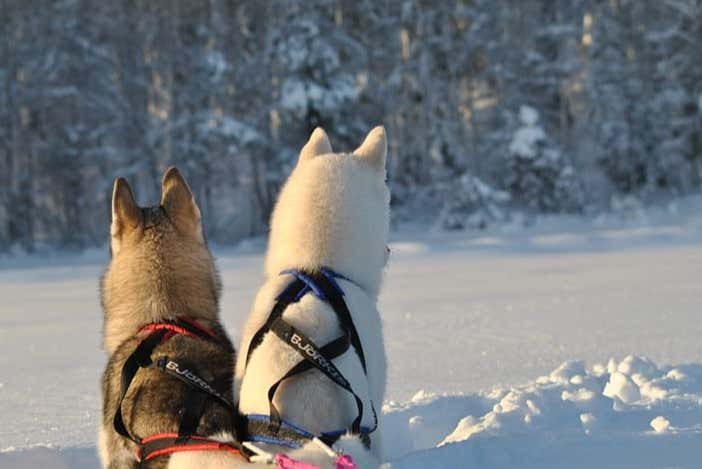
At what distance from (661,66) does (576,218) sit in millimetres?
10413

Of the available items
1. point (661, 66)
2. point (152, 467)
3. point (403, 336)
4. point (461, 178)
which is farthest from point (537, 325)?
point (661, 66)

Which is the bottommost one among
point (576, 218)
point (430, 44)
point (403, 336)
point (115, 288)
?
point (576, 218)

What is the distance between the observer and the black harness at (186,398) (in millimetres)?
2627

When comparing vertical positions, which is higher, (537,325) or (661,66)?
(661,66)

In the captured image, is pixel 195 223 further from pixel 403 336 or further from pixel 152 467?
pixel 403 336

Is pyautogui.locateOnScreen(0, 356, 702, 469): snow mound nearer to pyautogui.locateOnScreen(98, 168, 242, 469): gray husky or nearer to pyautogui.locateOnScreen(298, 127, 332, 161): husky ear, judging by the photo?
pyautogui.locateOnScreen(98, 168, 242, 469): gray husky

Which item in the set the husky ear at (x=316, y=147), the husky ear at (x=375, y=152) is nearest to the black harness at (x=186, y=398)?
the husky ear at (x=316, y=147)

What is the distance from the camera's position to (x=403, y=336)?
28.5ft

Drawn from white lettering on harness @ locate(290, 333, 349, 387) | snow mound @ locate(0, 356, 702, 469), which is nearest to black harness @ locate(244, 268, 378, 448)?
white lettering on harness @ locate(290, 333, 349, 387)

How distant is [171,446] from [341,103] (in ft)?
81.0

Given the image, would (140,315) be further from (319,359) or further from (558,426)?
(558,426)

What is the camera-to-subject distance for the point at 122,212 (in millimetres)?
3381

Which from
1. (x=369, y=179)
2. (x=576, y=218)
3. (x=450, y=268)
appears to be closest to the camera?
(x=369, y=179)

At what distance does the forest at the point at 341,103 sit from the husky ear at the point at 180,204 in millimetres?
23074
